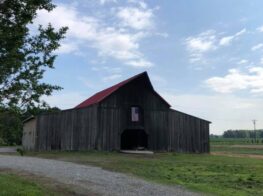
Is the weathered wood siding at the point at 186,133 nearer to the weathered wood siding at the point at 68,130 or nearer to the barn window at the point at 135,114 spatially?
the barn window at the point at 135,114

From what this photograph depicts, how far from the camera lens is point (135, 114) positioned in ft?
115

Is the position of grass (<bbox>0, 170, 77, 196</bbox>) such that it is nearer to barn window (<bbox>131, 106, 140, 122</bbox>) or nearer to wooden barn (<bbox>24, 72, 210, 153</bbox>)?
wooden barn (<bbox>24, 72, 210, 153</bbox>)

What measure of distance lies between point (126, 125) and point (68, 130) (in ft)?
18.7

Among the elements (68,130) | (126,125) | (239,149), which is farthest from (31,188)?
(239,149)

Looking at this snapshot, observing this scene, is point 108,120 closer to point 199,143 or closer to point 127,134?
point 127,134

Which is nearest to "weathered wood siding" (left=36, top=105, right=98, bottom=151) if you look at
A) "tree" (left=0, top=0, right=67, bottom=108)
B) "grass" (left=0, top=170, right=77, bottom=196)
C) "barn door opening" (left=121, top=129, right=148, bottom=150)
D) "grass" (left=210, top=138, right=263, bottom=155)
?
"barn door opening" (left=121, top=129, right=148, bottom=150)

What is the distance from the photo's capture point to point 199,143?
3688 cm

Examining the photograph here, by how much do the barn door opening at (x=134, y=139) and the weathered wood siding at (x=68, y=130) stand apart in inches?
210

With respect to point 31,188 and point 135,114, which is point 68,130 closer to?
point 135,114

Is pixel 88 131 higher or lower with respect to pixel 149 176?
higher

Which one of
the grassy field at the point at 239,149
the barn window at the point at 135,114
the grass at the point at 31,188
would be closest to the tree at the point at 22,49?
the grass at the point at 31,188

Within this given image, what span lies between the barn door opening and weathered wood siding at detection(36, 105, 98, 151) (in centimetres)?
535

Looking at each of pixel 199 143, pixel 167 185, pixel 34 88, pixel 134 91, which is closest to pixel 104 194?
pixel 167 185

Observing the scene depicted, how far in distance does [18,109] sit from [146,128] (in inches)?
1167
